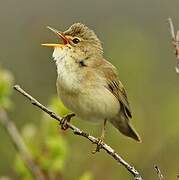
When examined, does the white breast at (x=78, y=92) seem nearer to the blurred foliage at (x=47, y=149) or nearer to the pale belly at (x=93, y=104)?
the pale belly at (x=93, y=104)

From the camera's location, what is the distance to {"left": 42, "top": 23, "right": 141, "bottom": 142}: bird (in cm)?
695

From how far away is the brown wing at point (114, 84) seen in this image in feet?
23.9

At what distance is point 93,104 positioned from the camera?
704 centimetres

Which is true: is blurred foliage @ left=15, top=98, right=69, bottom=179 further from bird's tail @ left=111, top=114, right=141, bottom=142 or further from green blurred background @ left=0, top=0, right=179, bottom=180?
bird's tail @ left=111, top=114, right=141, bottom=142

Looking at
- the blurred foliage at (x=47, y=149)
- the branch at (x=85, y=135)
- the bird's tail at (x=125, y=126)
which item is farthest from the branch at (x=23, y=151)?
the bird's tail at (x=125, y=126)

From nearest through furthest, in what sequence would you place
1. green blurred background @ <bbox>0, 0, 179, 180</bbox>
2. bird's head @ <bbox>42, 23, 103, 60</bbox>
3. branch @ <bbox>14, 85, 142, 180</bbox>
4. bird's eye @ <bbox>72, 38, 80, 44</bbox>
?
1. branch @ <bbox>14, 85, 142, 180</bbox>
2. bird's head @ <bbox>42, 23, 103, 60</bbox>
3. bird's eye @ <bbox>72, 38, 80, 44</bbox>
4. green blurred background @ <bbox>0, 0, 179, 180</bbox>

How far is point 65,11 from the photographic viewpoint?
46.8ft

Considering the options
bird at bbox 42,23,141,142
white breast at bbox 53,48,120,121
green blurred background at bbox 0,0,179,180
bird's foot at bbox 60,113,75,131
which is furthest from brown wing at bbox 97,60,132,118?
green blurred background at bbox 0,0,179,180

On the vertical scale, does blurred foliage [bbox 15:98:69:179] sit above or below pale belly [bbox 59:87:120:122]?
below

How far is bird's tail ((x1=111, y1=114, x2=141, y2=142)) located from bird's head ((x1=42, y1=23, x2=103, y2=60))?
1.70ft

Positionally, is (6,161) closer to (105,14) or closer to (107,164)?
(107,164)

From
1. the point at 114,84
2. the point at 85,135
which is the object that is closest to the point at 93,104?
the point at 114,84

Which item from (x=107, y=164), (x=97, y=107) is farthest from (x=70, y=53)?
(x=107, y=164)

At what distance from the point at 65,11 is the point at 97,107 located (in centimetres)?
728
